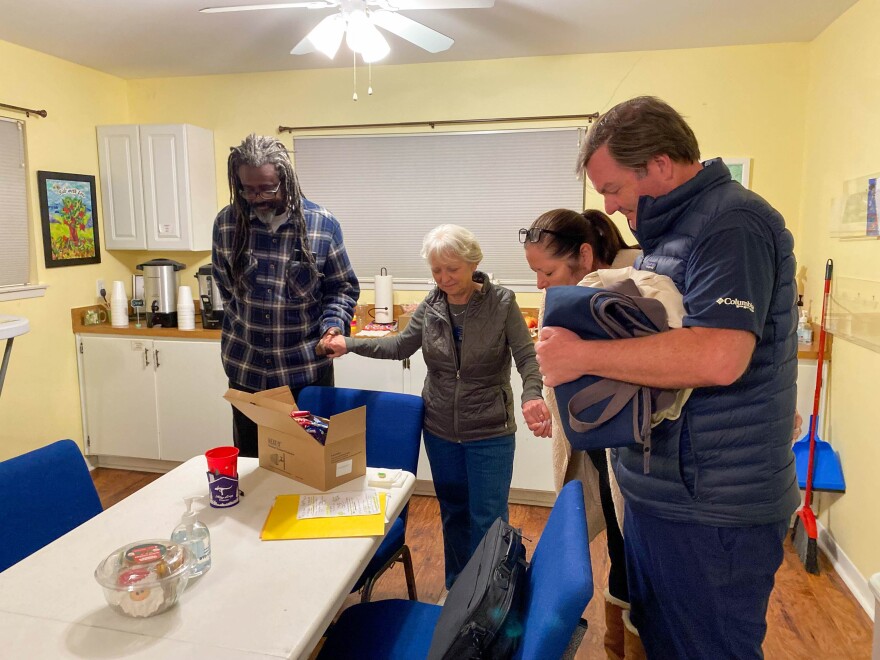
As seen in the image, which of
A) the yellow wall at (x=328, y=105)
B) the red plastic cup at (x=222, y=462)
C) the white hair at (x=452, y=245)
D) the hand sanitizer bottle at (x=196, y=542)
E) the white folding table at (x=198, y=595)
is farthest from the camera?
the yellow wall at (x=328, y=105)

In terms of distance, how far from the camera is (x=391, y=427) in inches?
79.7

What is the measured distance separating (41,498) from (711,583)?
60.5 inches

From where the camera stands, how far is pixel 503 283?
3672 mm

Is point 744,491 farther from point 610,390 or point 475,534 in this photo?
point 475,534

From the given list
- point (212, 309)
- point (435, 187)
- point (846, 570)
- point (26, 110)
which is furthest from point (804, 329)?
point (26, 110)

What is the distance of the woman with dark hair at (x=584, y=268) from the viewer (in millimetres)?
1752

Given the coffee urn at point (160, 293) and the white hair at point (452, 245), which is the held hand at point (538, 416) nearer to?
the white hair at point (452, 245)

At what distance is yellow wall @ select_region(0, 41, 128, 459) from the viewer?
326 centimetres

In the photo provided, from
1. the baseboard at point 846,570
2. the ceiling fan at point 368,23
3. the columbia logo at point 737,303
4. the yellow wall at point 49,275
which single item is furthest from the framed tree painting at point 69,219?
the baseboard at point 846,570

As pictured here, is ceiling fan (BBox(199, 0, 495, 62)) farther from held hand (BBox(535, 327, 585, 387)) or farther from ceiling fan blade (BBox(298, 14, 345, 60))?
held hand (BBox(535, 327, 585, 387))

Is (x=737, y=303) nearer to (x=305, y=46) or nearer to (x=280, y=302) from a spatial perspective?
(x=280, y=302)

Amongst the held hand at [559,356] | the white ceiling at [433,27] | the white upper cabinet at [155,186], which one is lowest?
the held hand at [559,356]

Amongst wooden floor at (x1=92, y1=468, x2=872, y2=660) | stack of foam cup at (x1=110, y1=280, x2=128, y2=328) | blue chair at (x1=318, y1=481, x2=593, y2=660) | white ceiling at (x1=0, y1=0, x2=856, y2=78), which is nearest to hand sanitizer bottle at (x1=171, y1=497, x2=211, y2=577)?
blue chair at (x1=318, y1=481, x2=593, y2=660)

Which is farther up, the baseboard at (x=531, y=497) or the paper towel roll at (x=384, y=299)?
the paper towel roll at (x=384, y=299)
